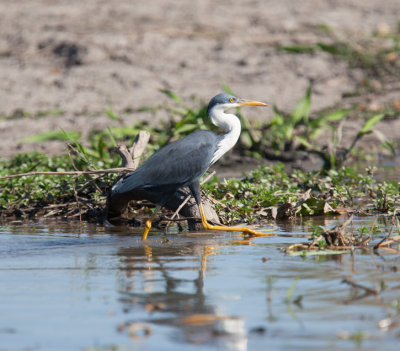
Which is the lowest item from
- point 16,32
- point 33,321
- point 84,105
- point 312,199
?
point 33,321

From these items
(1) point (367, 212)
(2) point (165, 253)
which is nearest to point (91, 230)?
(2) point (165, 253)

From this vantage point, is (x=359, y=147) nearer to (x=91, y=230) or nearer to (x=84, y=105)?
(x=84, y=105)

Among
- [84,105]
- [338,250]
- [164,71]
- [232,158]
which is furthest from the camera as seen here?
→ [164,71]

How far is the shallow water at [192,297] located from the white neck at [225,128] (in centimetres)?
93

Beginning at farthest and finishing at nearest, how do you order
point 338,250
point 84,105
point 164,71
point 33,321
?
point 164,71, point 84,105, point 338,250, point 33,321

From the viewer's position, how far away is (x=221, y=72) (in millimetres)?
12766

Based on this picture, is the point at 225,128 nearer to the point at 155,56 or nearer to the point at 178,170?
the point at 178,170

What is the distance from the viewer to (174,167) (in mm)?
6508

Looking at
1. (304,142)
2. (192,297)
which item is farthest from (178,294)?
(304,142)

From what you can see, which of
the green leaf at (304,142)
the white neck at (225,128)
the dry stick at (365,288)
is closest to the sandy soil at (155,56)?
the green leaf at (304,142)

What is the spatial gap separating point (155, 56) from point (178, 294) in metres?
9.22

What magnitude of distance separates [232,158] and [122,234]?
153 inches

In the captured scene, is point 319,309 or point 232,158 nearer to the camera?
point 319,309

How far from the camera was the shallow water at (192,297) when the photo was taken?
11.6 ft
